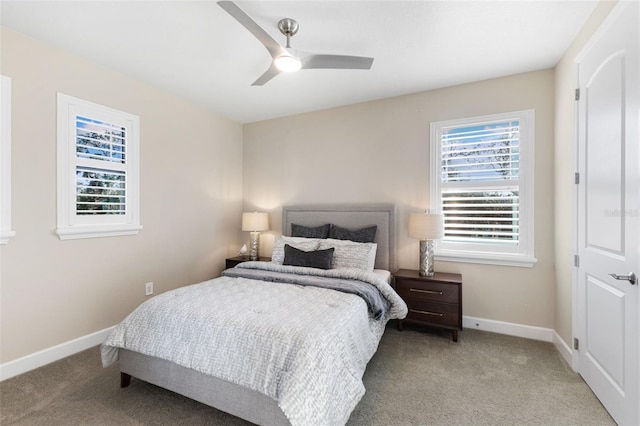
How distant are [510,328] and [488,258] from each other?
0.74 m

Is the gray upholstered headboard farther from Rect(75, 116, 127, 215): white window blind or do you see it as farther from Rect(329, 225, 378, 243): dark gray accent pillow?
Rect(75, 116, 127, 215): white window blind

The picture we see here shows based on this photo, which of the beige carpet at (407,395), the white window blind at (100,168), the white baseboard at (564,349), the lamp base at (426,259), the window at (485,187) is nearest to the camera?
the beige carpet at (407,395)

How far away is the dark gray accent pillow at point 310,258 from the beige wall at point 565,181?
2.09m

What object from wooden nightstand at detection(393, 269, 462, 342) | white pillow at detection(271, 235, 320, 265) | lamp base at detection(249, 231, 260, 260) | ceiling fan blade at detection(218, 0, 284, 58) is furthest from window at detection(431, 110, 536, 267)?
lamp base at detection(249, 231, 260, 260)

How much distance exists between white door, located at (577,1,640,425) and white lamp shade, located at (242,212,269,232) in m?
3.35

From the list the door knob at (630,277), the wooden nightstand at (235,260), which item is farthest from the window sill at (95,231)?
the door knob at (630,277)

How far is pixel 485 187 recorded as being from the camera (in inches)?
119

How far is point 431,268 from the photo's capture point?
3.02 m

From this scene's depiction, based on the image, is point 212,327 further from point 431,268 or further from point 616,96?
point 616,96

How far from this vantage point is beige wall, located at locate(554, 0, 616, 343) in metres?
2.31

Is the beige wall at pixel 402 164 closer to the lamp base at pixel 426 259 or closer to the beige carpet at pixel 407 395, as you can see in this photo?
the lamp base at pixel 426 259

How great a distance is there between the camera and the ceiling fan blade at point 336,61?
6.41 ft

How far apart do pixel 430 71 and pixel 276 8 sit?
1647 millimetres

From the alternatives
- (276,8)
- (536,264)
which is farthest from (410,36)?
(536,264)
